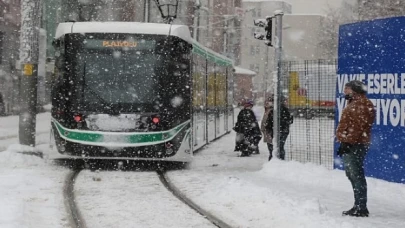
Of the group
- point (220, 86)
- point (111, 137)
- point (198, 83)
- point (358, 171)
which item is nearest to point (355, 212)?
point (358, 171)

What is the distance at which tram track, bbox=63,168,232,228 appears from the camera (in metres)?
8.14

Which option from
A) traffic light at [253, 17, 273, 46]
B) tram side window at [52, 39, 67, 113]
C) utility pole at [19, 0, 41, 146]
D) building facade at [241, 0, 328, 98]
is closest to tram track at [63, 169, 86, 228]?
tram side window at [52, 39, 67, 113]

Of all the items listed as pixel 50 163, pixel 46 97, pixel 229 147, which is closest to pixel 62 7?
pixel 46 97

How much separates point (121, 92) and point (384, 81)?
5054mm

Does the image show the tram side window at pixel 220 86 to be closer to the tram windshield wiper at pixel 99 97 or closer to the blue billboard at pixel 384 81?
the tram windshield wiper at pixel 99 97

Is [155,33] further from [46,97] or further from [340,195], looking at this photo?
[46,97]

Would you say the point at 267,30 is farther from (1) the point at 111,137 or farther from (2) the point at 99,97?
(1) the point at 111,137

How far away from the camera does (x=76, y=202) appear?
31.4 feet

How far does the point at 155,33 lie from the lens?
13.8m

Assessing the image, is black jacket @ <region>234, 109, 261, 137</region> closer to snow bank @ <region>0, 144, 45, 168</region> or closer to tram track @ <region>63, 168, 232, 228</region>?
tram track @ <region>63, 168, 232, 228</region>

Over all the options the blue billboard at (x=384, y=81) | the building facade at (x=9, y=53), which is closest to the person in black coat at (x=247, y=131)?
the blue billboard at (x=384, y=81)

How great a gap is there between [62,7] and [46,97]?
235 inches

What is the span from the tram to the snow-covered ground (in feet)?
1.99

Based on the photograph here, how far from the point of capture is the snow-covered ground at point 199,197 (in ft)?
27.2
